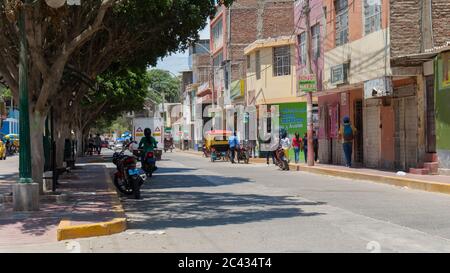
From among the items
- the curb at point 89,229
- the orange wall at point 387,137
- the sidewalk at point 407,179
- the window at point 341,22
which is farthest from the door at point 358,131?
the curb at point 89,229

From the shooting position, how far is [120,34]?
21.1 metres

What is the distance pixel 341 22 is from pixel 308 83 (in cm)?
289

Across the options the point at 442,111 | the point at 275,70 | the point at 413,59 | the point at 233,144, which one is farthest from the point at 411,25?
the point at 275,70

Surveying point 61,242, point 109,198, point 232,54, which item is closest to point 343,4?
point 109,198

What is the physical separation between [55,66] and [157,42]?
8.31 metres

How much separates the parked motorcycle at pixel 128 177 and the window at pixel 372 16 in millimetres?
10579

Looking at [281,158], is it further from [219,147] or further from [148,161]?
[219,147]

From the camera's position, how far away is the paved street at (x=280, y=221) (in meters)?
9.25

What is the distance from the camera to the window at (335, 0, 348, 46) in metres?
26.9

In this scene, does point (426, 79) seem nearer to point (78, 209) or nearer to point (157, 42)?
point (157, 42)

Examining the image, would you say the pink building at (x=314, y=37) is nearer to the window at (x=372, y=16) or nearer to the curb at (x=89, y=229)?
the window at (x=372, y=16)

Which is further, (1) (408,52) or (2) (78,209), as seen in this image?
(1) (408,52)

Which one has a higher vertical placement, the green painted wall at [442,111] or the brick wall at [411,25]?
the brick wall at [411,25]

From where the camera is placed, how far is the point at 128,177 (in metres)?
16.6
